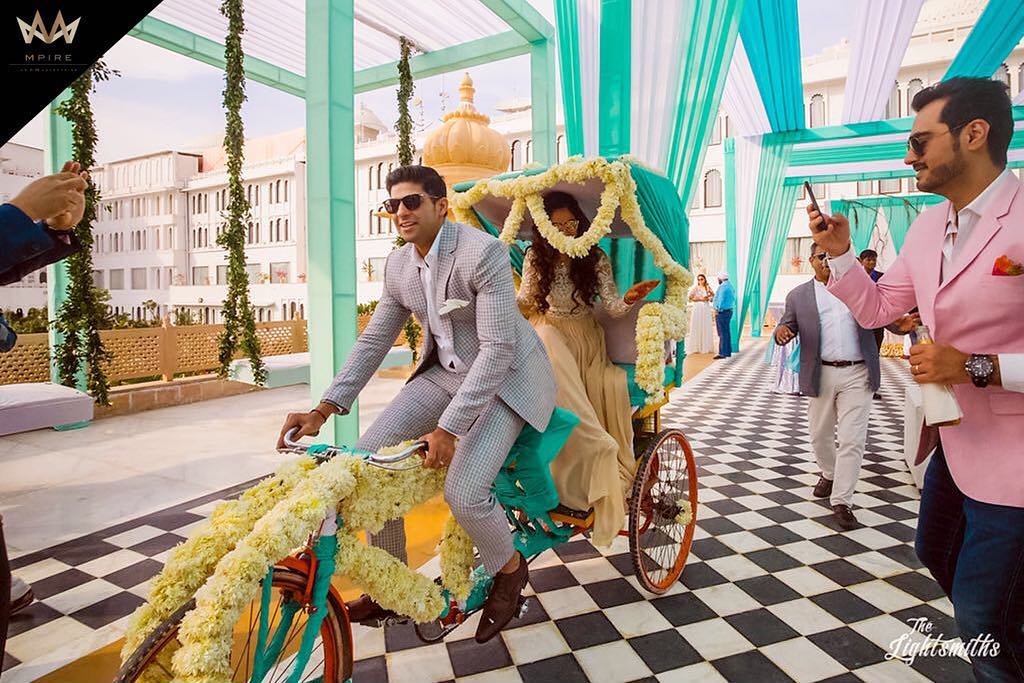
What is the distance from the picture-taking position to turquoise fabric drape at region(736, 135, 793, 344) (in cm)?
1145

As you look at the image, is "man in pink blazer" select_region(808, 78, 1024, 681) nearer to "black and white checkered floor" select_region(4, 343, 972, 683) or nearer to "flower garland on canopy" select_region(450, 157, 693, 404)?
"black and white checkered floor" select_region(4, 343, 972, 683)

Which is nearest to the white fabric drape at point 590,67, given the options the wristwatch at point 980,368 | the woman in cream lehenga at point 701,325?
the wristwatch at point 980,368

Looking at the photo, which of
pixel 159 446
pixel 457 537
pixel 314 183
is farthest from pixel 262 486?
pixel 159 446

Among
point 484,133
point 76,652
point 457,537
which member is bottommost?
point 76,652

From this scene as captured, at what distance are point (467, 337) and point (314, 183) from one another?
128 inches

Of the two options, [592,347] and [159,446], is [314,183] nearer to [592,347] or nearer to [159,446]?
[592,347]

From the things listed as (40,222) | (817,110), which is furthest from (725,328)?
(817,110)

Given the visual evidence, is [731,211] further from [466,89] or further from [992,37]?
[466,89]

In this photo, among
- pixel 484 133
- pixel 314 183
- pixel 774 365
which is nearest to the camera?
pixel 314 183

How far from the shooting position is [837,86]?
2392 centimetres

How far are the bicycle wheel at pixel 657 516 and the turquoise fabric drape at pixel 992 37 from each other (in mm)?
6826

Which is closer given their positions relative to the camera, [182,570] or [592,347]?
[182,570]

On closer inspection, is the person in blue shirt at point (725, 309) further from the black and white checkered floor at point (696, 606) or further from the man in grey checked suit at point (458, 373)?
the man in grey checked suit at point (458, 373)

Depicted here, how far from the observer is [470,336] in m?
2.28
